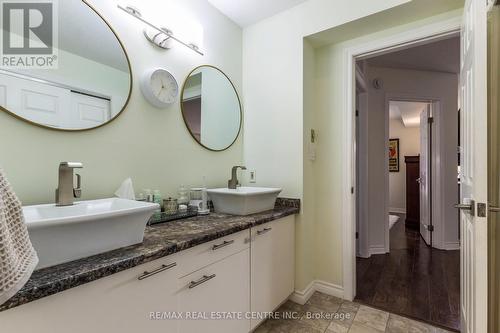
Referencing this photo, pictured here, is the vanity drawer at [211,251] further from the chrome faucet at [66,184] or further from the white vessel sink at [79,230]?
the chrome faucet at [66,184]

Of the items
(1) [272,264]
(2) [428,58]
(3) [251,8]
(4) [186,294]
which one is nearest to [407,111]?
A: (2) [428,58]

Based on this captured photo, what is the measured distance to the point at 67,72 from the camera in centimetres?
124

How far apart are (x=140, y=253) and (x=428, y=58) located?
3641 mm

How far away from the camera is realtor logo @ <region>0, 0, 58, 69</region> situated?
3.53ft

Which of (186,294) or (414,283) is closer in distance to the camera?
(186,294)

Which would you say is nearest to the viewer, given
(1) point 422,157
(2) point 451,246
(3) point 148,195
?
(3) point 148,195

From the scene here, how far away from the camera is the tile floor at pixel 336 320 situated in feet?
5.52

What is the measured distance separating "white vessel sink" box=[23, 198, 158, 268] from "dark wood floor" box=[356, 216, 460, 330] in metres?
1.92

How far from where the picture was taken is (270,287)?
5.67 feet

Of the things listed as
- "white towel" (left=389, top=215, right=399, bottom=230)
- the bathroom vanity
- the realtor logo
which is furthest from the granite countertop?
"white towel" (left=389, top=215, right=399, bottom=230)

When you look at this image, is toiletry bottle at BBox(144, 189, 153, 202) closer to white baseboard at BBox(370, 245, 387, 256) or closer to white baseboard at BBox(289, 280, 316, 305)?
white baseboard at BBox(289, 280, 316, 305)

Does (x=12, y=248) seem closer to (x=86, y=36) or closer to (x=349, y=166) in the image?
(x=86, y=36)

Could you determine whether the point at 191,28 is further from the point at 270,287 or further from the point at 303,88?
the point at 270,287

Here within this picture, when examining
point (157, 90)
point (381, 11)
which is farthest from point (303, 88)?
point (157, 90)
